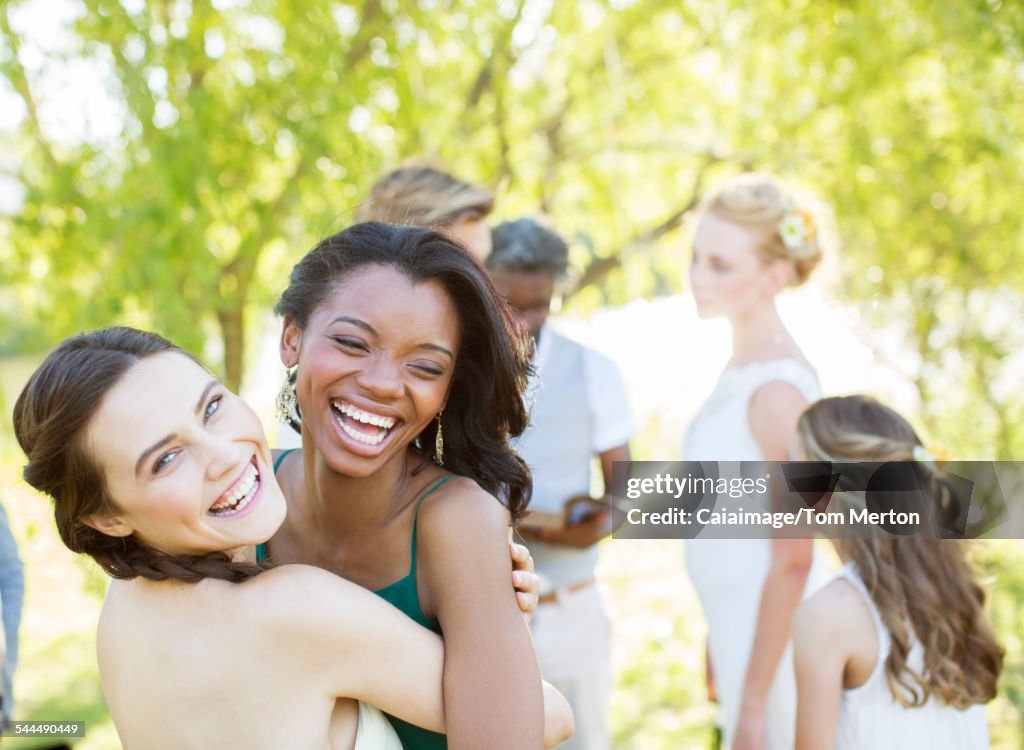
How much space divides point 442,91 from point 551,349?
7.18 ft

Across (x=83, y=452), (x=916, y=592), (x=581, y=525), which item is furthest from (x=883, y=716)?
(x=83, y=452)

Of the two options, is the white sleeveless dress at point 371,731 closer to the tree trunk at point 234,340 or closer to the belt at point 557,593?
the belt at point 557,593

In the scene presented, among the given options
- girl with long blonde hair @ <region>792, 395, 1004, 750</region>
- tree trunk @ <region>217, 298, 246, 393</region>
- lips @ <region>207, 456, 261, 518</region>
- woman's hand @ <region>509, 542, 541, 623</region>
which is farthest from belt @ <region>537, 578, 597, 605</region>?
tree trunk @ <region>217, 298, 246, 393</region>

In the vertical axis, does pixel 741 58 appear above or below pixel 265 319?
above

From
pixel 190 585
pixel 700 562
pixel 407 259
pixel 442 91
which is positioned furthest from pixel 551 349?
pixel 442 91

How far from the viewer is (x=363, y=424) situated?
159 centimetres

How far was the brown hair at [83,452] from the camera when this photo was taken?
4.46ft

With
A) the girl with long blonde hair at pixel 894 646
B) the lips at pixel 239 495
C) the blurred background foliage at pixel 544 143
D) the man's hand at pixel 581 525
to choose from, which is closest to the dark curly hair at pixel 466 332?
the lips at pixel 239 495

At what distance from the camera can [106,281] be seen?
3.73 metres

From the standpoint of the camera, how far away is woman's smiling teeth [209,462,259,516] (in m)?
1.41

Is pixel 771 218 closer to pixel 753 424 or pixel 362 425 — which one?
pixel 753 424

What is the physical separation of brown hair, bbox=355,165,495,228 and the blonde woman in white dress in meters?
0.68

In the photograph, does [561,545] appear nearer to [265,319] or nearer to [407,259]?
[407,259]

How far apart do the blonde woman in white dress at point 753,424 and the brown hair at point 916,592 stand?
1.08ft
